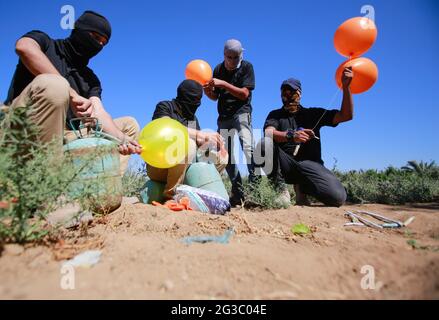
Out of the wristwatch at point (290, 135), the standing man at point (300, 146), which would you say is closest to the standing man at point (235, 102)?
the standing man at point (300, 146)

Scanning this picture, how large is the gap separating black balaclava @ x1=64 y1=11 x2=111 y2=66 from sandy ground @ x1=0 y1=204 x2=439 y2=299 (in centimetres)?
182

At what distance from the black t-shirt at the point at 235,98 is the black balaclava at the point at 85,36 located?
196 centimetres

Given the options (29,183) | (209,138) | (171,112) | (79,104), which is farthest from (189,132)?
(29,183)

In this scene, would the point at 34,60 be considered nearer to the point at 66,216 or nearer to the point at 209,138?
the point at 66,216

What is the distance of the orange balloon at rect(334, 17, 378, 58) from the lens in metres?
3.51

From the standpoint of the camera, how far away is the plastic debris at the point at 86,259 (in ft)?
4.14

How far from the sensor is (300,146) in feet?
13.8

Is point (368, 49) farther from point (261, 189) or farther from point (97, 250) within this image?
point (97, 250)

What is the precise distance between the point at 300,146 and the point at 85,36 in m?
2.90

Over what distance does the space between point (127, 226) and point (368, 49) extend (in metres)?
3.45

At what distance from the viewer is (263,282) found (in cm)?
119

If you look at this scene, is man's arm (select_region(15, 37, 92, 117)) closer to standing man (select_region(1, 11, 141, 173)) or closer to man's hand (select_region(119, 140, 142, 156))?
standing man (select_region(1, 11, 141, 173))

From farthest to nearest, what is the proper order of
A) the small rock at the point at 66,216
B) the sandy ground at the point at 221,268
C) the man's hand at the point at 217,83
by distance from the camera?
the man's hand at the point at 217,83, the small rock at the point at 66,216, the sandy ground at the point at 221,268

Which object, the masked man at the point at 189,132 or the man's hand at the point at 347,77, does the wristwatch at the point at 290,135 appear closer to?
the man's hand at the point at 347,77
